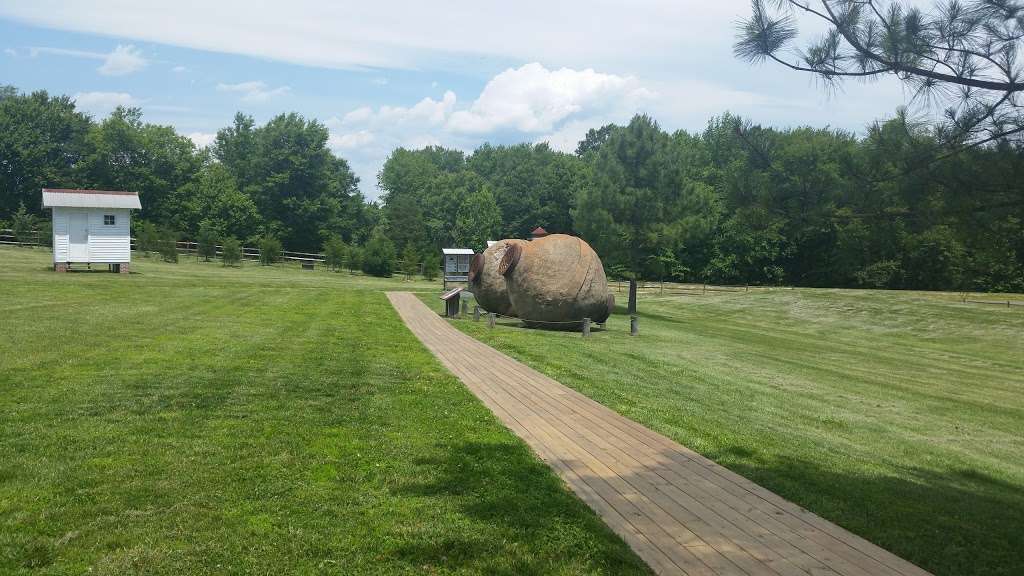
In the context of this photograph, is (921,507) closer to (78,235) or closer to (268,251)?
(78,235)

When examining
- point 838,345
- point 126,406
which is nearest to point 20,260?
point 126,406

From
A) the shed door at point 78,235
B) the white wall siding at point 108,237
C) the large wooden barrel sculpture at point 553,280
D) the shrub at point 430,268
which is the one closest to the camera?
the large wooden barrel sculpture at point 553,280

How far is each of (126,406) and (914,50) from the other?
9292 millimetres

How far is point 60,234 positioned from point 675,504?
3260cm

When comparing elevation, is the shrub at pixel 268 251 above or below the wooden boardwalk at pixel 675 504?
above

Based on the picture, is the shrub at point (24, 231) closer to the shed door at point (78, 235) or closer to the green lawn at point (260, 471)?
the shed door at point (78, 235)

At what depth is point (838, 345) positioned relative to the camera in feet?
83.1

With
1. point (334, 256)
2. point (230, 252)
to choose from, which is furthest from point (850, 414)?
point (334, 256)

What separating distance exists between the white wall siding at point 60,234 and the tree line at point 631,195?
18902 mm

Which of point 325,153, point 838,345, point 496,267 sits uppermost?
point 325,153

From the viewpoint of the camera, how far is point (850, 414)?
1158cm

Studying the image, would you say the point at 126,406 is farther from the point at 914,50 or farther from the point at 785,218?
the point at 914,50

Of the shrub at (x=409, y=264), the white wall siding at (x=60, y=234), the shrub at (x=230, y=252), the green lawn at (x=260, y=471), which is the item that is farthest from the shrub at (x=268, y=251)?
the green lawn at (x=260, y=471)

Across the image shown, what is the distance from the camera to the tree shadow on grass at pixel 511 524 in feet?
15.0
